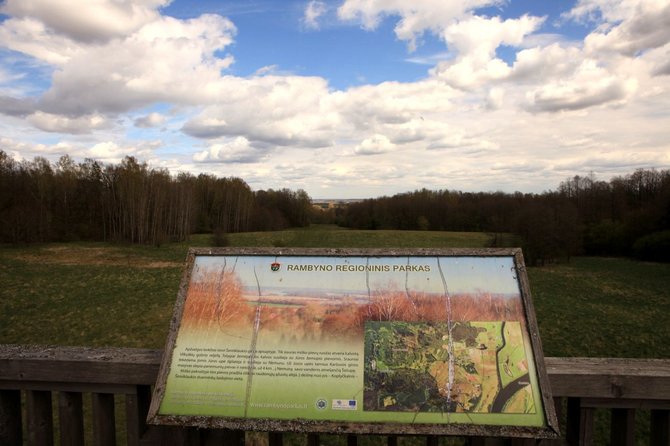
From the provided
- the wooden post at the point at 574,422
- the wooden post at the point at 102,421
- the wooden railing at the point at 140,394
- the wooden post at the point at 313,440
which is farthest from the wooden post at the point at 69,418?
the wooden post at the point at 574,422

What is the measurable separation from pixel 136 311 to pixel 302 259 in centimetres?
1694

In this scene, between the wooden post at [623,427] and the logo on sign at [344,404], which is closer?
the logo on sign at [344,404]

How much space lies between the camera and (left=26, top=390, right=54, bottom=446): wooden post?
2.30 meters

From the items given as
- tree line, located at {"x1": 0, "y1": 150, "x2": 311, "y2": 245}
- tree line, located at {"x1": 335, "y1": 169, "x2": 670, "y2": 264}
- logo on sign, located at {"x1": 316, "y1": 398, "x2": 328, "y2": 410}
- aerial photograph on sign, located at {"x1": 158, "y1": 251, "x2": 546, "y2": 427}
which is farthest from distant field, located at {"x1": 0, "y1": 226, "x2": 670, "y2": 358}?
tree line, located at {"x1": 0, "y1": 150, "x2": 311, "y2": 245}

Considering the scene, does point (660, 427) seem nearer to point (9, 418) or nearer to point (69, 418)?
point (69, 418)

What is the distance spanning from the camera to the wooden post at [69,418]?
2283 mm

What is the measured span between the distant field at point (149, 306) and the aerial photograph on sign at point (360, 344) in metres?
11.9

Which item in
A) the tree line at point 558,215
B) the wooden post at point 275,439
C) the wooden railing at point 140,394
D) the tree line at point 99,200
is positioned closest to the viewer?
the wooden railing at point 140,394

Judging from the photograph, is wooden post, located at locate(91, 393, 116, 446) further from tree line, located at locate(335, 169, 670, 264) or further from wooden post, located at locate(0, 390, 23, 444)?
tree line, located at locate(335, 169, 670, 264)

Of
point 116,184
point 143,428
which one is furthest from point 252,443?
point 116,184

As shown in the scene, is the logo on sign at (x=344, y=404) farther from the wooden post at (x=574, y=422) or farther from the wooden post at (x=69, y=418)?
the wooden post at (x=69, y=418)

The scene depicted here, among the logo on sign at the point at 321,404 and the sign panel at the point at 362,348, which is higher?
the sign panel at the point at 362,348

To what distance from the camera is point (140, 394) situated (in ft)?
7.48

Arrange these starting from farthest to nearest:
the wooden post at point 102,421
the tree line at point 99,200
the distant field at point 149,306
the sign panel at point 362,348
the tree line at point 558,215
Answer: the tree line at point 99,200, the tree line at point 558,215, the distant field at point 149,306, the wooden post at point 102,421, the sign panel at point 362,348
